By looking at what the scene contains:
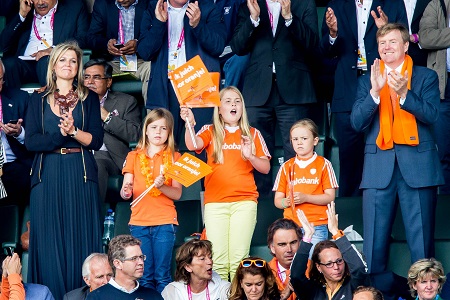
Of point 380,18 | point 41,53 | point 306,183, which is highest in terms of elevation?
point 380,18

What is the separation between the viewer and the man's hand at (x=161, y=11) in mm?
9211

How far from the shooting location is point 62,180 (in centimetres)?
815

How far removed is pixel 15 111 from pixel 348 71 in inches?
104

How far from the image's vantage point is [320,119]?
10.0 metres

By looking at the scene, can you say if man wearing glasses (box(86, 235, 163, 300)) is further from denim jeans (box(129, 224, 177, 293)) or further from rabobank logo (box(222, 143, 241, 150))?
rabobank logo (box(222, 143, 241, 150))

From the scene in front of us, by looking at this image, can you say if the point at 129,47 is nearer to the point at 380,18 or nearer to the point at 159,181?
the point at 380,18

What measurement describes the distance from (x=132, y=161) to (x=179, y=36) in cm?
168

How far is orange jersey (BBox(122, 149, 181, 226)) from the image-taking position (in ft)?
26.4

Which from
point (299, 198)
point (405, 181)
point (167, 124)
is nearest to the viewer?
point (405, 181)

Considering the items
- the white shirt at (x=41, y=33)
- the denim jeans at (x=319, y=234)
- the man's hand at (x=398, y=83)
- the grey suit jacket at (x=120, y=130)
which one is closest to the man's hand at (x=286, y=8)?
the man's hand at (x=398, y=83)

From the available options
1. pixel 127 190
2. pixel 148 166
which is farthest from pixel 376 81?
pixel 127 190

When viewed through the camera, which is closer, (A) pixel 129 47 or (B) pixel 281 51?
(B) pixel 281 51

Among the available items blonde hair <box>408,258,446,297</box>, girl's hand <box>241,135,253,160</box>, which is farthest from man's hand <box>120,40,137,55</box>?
blonde hair <box>408,258,446,297</box>

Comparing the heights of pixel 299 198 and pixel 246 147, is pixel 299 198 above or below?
below
